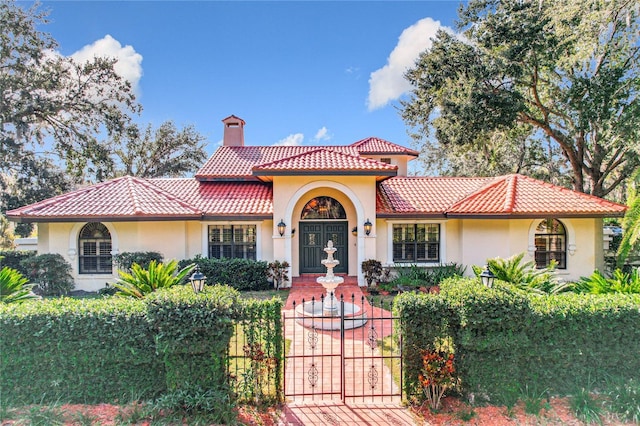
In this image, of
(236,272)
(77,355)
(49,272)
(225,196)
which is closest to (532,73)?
(225,196)

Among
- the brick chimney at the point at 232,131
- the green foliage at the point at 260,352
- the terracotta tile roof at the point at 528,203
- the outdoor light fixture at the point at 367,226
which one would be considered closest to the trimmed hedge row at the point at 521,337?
the green foliage at the point at 260,352

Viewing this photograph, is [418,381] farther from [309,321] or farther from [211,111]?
[211,111]

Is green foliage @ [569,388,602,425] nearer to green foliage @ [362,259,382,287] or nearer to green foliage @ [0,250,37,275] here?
green foliage @ [362,259,382,287]

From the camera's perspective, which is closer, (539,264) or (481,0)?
(539,264)

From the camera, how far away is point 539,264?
563 inches

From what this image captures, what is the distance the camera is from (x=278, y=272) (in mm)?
13797

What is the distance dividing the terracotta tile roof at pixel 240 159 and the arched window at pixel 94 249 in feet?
17.0

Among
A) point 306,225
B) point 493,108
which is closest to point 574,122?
point 493,108

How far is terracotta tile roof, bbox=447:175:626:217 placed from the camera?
13.3 metres

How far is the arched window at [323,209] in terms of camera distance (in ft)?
51.0

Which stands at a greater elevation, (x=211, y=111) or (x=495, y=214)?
(x=211, y=111)

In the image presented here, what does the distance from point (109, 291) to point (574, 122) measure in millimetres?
26386

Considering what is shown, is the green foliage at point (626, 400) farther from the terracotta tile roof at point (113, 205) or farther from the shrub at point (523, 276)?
the terracotta tile roof at point (113, 205)

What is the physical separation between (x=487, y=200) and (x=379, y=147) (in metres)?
9.46
